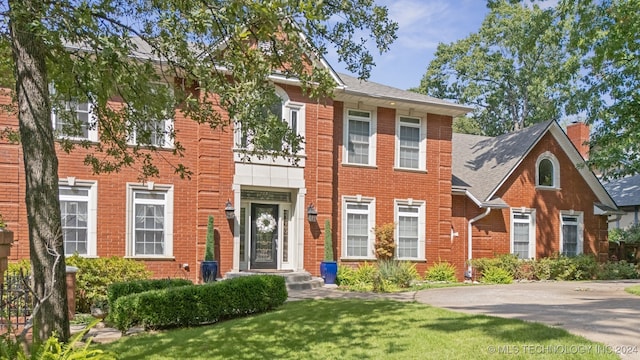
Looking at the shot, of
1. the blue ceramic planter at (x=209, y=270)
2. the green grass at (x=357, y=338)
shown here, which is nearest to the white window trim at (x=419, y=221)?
the blue ceramic planter at (x=209, y=270)

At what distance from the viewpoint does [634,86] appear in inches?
763

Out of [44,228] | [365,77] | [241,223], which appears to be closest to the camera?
[44,228]

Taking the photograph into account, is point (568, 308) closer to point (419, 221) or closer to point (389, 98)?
point (419, 221)

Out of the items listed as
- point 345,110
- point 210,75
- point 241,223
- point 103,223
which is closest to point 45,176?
point 210,75

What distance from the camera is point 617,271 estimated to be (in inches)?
889

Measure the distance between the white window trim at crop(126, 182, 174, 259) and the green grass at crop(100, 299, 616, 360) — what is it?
6.21 meters

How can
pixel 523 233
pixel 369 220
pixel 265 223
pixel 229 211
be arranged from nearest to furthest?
pixel 229 211, pixel 265 223, pixel 369 220, pixel 523 233

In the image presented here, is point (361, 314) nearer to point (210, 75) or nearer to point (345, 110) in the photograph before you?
point (210, 75)

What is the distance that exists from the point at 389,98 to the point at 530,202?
25.0 ft

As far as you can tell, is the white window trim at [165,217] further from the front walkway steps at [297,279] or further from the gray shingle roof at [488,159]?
the gray shingle roof at [488,159]

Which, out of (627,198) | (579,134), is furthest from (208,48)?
(627,198)

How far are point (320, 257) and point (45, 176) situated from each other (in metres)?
11.6

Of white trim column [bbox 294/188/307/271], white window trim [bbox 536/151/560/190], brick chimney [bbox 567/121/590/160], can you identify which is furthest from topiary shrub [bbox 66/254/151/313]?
brick chimney [bbox 567/121/590/160]

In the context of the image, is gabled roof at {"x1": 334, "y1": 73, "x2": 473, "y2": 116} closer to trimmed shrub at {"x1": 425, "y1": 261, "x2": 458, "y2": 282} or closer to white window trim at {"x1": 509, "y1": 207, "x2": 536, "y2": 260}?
white window trim at {"x1": 509, "y1": 207, "x2": 536, "y2": 260}
